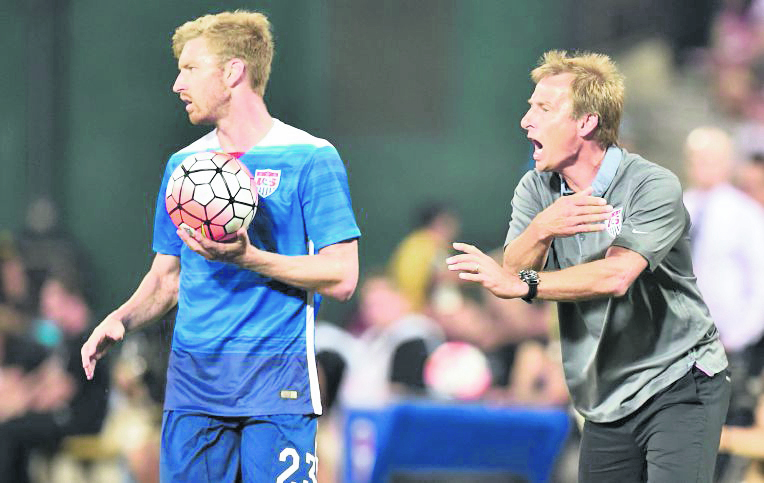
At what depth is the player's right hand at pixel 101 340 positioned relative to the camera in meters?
4.72

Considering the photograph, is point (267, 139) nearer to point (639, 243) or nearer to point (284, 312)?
point (284, 312)

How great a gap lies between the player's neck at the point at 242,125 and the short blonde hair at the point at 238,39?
0.30 feet

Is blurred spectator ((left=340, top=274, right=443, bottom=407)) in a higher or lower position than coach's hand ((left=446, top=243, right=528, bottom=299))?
lower

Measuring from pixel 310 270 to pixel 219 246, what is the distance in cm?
37

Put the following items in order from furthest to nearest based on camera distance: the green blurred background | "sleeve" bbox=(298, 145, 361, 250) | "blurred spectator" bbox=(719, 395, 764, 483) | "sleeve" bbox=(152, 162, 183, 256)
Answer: the green blurred background < "blurred spectator" bbox=(719, 395, 764, 483) < "sleeve" bbox=(152, 162, 183, 256) < "sleeve" bbox=(298, 145, 361, 250)

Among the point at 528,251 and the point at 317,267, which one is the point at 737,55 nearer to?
the point at 528,251

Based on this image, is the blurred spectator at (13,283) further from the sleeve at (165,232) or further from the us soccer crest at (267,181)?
the us soccer crest at (267,181)

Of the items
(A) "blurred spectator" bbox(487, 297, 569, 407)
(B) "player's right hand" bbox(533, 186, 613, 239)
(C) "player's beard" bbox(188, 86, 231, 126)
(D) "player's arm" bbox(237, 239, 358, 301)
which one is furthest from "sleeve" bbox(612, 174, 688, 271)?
(A) "blurred spectator" bbox(487, 297, 569, 407)

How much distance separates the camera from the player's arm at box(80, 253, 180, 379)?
15.6 ft

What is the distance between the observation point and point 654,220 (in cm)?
469

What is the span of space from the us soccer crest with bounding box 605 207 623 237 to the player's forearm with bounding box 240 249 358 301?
0.93 metres

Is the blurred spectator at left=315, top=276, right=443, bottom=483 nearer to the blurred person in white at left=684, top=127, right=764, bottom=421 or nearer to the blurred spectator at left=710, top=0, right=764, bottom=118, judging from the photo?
the blurred person in white at left=684, top=127, right=764, bottom=421

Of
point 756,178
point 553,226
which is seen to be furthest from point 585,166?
point 756,178

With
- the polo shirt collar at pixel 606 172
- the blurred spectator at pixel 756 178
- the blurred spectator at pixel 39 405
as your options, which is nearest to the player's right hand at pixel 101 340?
the polo shirt collar at pixel 606 172
